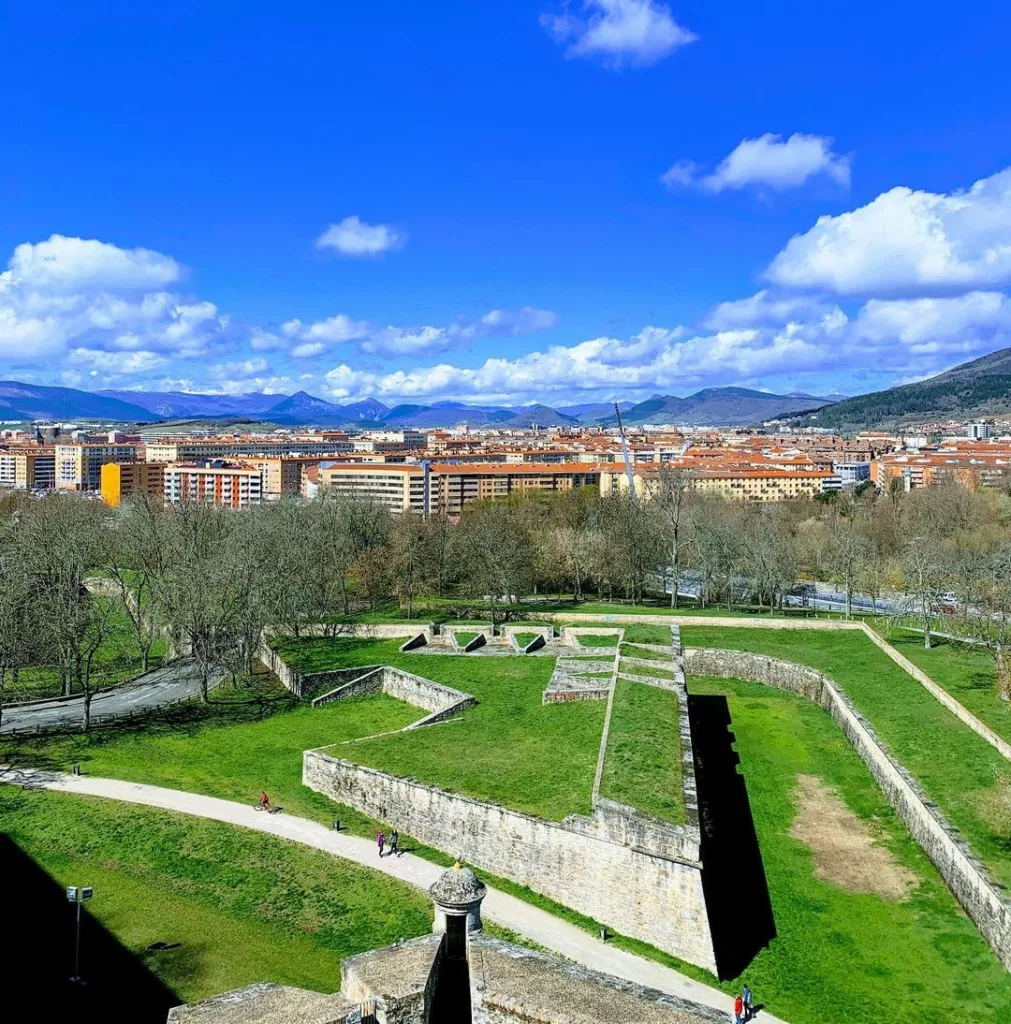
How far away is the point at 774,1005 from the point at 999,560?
3574 cm

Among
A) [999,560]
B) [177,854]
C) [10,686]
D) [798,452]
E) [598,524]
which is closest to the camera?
[177,854]

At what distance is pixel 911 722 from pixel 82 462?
14897cm

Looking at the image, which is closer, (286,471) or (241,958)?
(241,958)

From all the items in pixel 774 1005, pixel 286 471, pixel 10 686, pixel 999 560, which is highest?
pixel 286 471

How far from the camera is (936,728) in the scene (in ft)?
96.6

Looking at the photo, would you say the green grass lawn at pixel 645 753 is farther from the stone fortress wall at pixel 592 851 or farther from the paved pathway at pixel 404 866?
the paved pathway at pixel 404 866

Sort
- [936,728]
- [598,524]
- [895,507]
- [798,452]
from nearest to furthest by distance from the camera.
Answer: [936,728]
[598,524]
[895,507]
[798,452]

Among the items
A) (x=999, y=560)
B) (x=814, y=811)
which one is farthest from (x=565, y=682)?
(x=999, y=560)

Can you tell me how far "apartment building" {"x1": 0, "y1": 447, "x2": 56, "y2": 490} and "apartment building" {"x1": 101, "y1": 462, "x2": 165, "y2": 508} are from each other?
100ft

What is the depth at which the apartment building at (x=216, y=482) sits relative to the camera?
425 feet

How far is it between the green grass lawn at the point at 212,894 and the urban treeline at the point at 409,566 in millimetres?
9474

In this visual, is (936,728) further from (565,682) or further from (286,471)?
(286,471)

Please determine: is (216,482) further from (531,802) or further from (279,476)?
(531,802)

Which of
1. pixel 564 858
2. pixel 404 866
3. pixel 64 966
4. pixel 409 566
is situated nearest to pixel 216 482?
pixel 409 566
